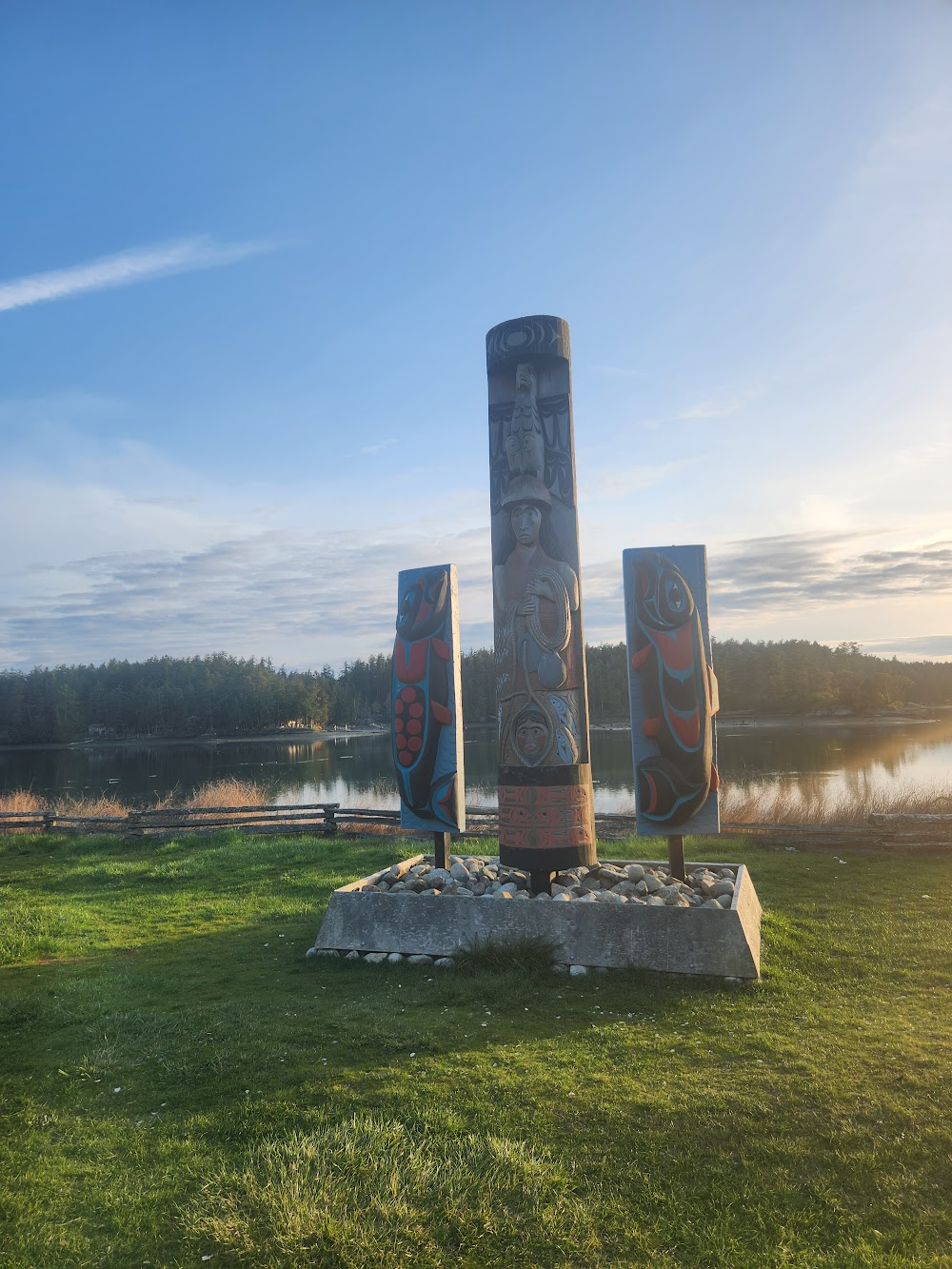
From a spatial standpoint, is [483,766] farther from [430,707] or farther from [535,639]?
[535,639]

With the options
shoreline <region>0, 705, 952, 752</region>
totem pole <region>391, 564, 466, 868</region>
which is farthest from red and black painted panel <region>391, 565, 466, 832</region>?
shoreline <region>0, 705, 952, 752</region>

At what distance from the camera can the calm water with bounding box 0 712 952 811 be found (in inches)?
1041

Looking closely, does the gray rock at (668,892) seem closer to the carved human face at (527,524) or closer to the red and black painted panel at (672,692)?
the red and black painted panel at (672,692)

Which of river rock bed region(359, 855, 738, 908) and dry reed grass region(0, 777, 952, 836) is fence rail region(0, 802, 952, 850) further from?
river rock bed region(359, 855, 738, 908)

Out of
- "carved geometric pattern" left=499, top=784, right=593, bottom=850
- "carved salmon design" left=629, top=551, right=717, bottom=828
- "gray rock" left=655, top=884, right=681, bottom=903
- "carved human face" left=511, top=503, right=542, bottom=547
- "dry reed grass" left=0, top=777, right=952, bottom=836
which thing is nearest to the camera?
"gray rock" left=655, top=884, right=681, bottom=903

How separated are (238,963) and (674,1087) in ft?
14.9

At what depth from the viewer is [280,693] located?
79562 millimetres

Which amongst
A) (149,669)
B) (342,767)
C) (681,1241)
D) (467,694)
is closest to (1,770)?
(342,767)

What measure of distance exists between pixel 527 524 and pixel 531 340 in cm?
201

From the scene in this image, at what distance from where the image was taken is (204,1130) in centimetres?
433

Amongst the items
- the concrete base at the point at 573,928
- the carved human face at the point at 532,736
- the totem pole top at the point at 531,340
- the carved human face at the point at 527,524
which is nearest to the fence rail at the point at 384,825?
the concrete base at the point at 573,928

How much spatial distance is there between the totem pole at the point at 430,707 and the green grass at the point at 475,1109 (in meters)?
1.83

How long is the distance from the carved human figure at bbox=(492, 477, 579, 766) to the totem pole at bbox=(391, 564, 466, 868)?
1.93 ft

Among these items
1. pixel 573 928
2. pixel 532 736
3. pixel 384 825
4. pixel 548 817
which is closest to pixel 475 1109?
pixel 573 928
